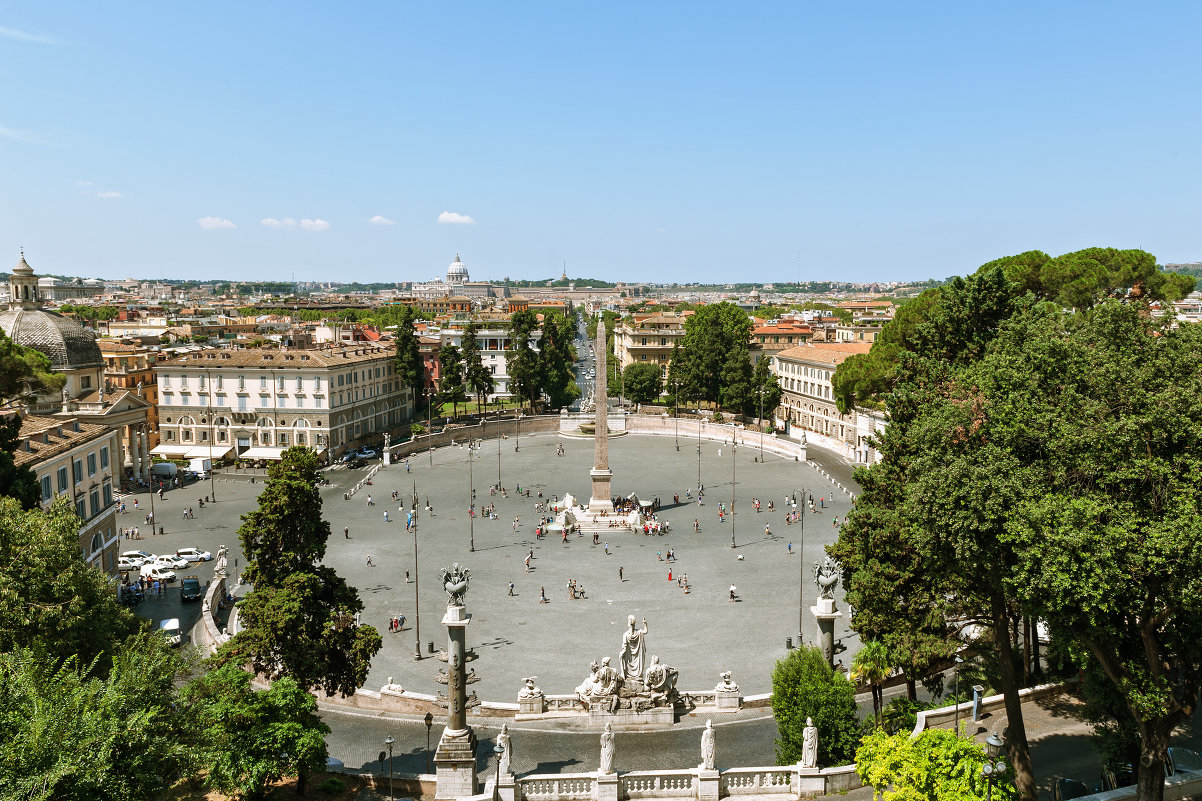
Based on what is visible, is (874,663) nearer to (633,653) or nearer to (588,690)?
(633,653)

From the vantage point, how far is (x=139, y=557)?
40.7 m

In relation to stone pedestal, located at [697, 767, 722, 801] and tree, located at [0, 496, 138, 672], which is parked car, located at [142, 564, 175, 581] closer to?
tree, located at [0, 496, 138, 672]

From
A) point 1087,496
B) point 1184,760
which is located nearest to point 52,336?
point 1087,496

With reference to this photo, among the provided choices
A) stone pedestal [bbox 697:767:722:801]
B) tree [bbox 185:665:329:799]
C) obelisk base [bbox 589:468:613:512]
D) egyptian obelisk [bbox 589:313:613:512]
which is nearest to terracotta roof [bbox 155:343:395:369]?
egyptian obelisk [bbox 589:313:613:512]

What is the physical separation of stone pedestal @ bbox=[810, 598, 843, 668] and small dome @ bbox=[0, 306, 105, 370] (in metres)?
54.5

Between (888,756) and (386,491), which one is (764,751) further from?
(386,491)

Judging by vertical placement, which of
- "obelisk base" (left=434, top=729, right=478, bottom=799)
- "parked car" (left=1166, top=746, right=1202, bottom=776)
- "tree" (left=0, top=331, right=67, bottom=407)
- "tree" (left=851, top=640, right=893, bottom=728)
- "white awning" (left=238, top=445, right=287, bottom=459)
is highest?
"tree" (left=0, top=331, right=67, bottom=407)

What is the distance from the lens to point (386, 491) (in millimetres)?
56812

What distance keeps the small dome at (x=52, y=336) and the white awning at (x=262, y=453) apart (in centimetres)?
1201

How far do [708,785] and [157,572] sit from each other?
30599 mm

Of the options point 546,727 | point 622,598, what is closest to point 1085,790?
point 546,727

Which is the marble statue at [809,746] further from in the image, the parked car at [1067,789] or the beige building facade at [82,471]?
the beige building facade at [82,471]

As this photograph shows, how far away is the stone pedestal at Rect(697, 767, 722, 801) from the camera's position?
58.0 feet

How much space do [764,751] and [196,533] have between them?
35.2 m
